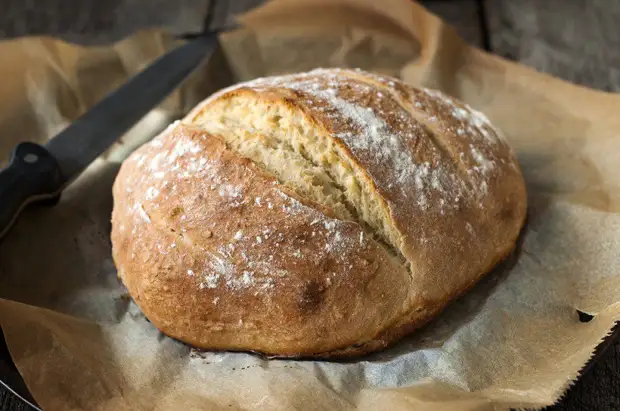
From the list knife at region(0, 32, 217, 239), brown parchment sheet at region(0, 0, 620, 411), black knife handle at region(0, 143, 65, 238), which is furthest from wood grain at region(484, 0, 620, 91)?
black knife handle at region(0, 143, 65, 238)

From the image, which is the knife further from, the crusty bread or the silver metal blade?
the crusty bread

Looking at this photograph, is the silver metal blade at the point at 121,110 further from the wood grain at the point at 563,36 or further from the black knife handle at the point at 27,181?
the wood grain at the point at 563,36

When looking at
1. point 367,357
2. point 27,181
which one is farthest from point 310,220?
point 27,181

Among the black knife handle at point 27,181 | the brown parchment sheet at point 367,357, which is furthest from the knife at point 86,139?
the brown parchment sheet at point 367,357

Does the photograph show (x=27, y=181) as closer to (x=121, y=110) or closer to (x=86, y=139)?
(x=86, y=139)

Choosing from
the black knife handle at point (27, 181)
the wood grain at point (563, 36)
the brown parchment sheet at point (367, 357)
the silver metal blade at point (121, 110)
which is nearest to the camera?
the brown parchment sheet at point (367, 357)
